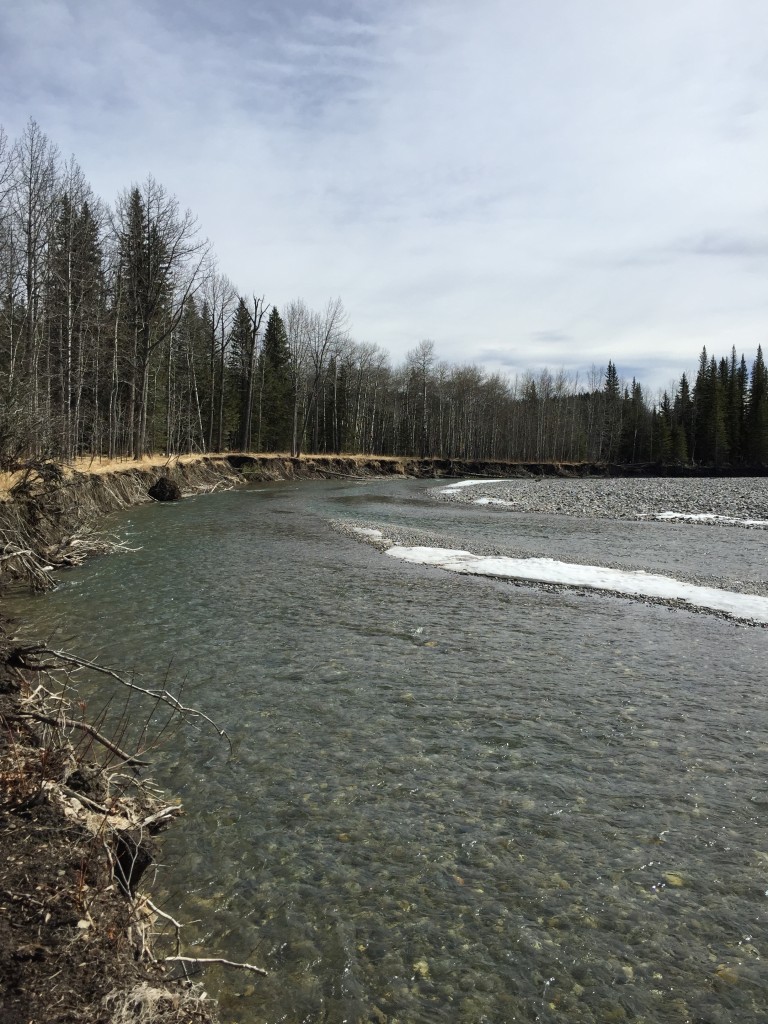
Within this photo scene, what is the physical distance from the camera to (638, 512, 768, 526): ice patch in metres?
23.6

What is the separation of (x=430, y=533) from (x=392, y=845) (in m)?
16.5

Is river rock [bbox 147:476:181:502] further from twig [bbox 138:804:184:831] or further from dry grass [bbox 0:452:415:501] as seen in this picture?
twig [bbox 138:804:184:831]

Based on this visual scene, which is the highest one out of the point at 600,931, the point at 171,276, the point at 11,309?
the point at 171,276

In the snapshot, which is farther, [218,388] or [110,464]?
[218,388]

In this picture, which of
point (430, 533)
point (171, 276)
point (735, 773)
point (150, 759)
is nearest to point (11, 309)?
point (171, 276)

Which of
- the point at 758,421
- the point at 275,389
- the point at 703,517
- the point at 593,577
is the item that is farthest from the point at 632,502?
the point at 758,421

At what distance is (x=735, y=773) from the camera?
16.9ft

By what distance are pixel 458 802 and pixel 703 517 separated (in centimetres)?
2459

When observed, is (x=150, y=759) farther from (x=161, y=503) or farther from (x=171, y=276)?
(x=171, y=276)

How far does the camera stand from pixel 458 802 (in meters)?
4.74

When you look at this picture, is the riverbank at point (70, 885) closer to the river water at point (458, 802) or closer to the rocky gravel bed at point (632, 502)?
the river water at point (458, 802)

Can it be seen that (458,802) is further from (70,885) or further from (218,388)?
(218,388)

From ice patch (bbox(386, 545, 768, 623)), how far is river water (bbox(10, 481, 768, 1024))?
4.09 feet

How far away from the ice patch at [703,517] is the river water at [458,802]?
52.7 ft
